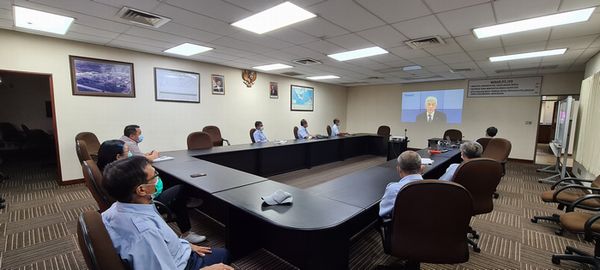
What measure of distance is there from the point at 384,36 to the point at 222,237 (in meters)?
3.42

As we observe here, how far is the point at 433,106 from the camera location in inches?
325

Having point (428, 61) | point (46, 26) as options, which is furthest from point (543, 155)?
point (46, 26)

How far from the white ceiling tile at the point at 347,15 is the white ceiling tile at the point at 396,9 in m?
0.10

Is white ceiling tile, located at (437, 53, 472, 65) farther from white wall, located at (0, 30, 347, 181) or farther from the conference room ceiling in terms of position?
white wall, located at (0, 30, 347, 181)

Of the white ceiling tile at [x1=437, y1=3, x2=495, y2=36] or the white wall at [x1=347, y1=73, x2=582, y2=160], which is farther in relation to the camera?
the white wall at [x1=347, y1=73, x2=582, y2=160]

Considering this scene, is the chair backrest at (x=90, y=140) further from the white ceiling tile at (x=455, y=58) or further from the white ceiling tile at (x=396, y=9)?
the white ceiling tile at (x=455, y=58)

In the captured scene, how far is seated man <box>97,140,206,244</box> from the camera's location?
2.32m

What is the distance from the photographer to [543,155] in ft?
25.8

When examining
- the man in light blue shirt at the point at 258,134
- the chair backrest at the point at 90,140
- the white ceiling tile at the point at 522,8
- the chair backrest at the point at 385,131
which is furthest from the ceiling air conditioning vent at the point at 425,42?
the chair backrest at the point at 90,140

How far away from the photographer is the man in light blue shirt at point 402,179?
168 centimetres

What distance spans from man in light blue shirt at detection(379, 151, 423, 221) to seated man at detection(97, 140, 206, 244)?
1710 mm

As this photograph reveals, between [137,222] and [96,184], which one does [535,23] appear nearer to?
[137,222]

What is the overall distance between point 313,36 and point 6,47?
4565 millimetres

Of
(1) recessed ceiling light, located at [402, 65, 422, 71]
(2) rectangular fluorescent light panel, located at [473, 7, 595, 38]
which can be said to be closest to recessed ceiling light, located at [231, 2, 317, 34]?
(2) rectangular fluorescent light panel, located at [473, 7, 595, 38]
